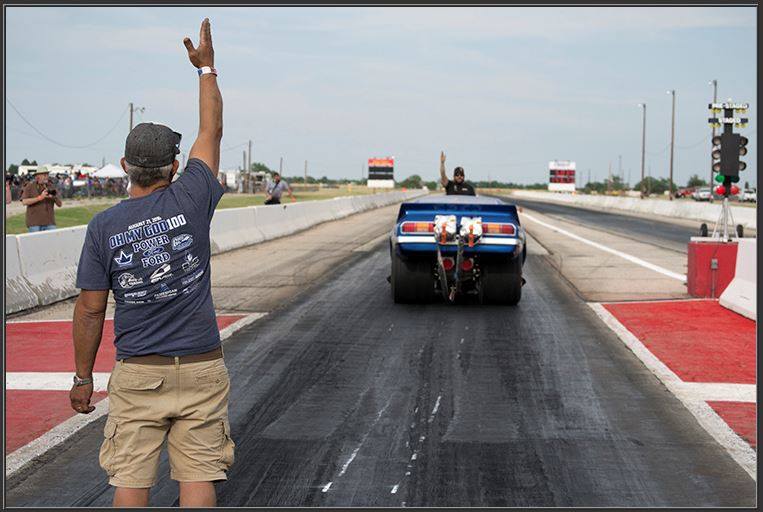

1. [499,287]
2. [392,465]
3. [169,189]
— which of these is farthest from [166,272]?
[499,287]

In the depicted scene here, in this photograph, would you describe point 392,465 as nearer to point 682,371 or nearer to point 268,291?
point 682,371

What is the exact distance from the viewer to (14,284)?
1320 centimetres

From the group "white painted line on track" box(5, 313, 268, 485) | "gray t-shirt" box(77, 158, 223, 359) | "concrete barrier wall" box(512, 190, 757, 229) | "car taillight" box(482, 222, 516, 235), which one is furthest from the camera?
"concrete barrier wall" box(512, 190, 757, 229)

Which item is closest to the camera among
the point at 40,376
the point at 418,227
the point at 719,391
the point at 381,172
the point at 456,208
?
the point at 719,391

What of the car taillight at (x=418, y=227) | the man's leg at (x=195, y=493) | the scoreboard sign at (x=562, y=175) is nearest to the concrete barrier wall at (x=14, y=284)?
the car taillight at (x=418, y=227)

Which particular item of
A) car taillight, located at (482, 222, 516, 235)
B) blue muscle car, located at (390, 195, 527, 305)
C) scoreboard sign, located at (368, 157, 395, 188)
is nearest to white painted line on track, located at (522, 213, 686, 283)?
blue muscle car, located at (390, 195, 527, 305)

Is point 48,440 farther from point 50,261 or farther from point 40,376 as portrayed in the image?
point 50,261

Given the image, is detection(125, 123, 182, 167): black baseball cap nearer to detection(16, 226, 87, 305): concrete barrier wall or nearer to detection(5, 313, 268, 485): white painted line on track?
detection(5, 313, 268, 485): white painted line on track

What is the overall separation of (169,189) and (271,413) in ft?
13.1

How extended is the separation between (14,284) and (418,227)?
17.9ft

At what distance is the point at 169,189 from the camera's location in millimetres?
3943

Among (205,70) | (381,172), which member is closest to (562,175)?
(381,172)

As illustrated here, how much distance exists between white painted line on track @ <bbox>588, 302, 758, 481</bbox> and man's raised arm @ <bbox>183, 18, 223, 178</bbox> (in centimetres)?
399

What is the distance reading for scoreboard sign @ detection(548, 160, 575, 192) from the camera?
131750 mm
